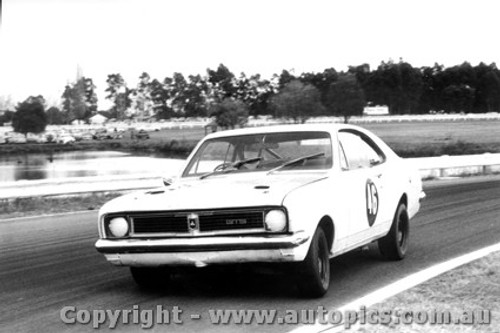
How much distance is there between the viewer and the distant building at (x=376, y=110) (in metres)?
31.1

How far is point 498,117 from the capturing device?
111ft

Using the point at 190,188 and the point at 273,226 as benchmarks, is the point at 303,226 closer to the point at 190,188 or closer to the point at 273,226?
the point at 273,226

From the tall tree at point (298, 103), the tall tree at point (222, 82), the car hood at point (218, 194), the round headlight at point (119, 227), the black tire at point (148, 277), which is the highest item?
the tall tree at point (222, 82)

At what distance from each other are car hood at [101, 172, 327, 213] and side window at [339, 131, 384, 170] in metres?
0.71

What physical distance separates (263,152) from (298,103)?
65.0 ft

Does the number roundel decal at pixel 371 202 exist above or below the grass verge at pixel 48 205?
above

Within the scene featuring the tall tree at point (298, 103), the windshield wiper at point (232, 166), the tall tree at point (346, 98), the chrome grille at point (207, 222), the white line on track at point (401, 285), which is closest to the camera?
the white line on track at point (401, 285)

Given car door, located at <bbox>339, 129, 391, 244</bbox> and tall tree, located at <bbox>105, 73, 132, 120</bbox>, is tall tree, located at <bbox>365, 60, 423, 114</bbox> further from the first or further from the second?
car door, located at <bbox>339, 129, 391, 244</bbox>

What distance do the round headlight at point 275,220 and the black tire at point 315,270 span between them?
0.32m

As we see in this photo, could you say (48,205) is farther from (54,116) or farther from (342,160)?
(342,160)

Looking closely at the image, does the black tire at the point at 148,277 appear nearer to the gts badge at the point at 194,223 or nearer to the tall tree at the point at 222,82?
the gts badge at the point at 194,223

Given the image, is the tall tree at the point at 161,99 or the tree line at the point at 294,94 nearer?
the tree line at the point at 294,94

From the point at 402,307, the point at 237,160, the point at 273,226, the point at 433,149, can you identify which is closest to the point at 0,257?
the point at 237,160

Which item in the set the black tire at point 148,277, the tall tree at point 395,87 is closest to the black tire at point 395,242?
the black tire at point 148,277
